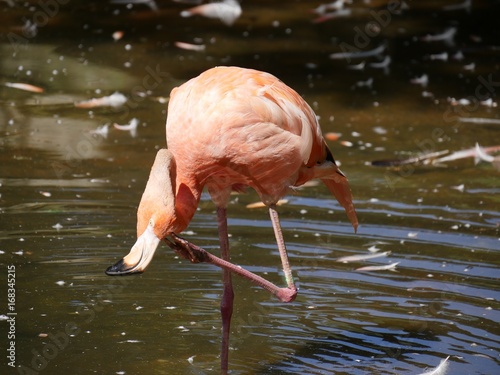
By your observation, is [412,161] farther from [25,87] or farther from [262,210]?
[25,87]

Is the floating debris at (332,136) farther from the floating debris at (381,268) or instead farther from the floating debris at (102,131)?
the floating debris at (381,268)

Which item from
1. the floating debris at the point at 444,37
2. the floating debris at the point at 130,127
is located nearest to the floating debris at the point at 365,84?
the floating debris at the point at 444,37

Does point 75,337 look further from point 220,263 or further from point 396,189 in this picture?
point 396,189

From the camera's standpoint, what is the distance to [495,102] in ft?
26.6

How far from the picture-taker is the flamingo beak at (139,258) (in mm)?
3432

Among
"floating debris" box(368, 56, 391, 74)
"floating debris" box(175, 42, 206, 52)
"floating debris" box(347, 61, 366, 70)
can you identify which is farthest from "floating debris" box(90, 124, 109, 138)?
"floating debris" box(368, 56, 391, 74)

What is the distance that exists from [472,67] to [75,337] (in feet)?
17.6

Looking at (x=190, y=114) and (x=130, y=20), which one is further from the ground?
(x=190, y=114)

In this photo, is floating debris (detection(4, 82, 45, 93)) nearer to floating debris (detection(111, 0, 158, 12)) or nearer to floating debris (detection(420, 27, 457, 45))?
floating debris (detection(111, 0, 158, 12))

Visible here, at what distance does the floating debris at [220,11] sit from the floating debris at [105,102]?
203cm

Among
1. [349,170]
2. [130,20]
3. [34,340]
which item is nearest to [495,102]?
[349,170]

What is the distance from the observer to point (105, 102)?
25.4ft

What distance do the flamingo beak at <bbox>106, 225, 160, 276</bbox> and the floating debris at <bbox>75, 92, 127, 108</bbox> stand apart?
430 centimetres

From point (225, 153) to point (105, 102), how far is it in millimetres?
3910
